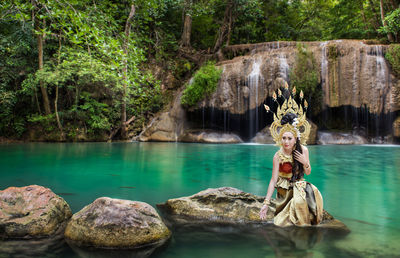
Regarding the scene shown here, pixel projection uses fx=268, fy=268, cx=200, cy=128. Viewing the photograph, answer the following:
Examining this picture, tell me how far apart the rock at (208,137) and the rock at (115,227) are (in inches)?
565

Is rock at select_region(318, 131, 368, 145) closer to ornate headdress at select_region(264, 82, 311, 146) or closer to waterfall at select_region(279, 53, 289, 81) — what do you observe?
waterfall at select_region(279, 53, 289, 81)

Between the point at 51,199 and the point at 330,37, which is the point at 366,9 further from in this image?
the point at 51,199

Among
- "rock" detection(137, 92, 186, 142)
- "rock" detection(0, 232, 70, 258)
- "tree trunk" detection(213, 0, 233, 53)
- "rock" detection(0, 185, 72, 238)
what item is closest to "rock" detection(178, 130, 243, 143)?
"rock" detection(137, 92, 186, 142)

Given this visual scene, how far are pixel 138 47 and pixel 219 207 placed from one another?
16.0 meters

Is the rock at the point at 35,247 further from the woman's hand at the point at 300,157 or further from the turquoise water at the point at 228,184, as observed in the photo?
the woman's hand at the point at 300,157

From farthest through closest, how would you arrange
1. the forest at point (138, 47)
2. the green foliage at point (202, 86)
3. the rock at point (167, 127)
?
the rock at point (167, 127) < the green foliage at point (202, 86) < the forest at point (138, 47)

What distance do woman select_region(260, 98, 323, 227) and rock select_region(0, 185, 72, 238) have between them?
7.93ft

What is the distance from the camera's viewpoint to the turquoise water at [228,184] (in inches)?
107

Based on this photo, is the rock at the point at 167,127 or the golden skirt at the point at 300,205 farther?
the rock at the point at 167,127

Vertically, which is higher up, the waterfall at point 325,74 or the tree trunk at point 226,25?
the tree trunk at point 226,25

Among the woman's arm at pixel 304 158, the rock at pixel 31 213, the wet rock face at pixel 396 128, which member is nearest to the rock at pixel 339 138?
the wet rock face at pixel 396 128

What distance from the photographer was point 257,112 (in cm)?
1725

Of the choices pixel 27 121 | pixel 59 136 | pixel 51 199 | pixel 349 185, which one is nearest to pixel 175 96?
pixel 59 136

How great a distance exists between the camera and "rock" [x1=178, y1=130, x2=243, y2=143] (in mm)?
17469
